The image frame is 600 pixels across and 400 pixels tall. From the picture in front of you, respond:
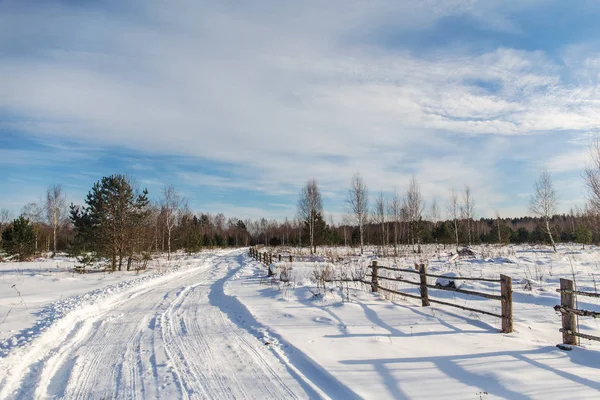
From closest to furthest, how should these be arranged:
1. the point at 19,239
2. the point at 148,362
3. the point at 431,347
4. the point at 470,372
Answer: the point at 470,372
the point at 148,362
the point at 431,347
the point at 19,239

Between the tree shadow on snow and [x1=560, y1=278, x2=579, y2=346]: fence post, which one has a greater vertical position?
[x1=560, y1=278, x2=579, y2=346]: fence post

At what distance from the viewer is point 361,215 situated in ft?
129

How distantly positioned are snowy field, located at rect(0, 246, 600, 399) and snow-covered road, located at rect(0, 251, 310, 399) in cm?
2

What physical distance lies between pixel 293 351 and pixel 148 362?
2.23m

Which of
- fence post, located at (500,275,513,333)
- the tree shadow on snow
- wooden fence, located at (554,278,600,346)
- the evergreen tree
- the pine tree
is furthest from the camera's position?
the pine tree

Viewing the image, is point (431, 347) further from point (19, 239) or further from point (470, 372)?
point (19, 239)

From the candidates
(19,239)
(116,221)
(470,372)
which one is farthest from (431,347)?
(19,239)

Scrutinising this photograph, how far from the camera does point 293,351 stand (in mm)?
5773

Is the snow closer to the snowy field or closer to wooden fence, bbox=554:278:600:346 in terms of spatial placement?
the snowy field

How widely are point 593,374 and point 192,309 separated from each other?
842 cm

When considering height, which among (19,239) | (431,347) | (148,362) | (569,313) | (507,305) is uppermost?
(19,239)

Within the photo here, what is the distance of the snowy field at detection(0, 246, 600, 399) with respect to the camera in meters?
4.33

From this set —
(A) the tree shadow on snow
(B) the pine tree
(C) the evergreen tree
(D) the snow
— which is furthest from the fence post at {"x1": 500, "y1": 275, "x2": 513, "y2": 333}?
(B) the pine tree

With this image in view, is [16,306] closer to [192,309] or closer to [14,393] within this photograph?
[192,309]
